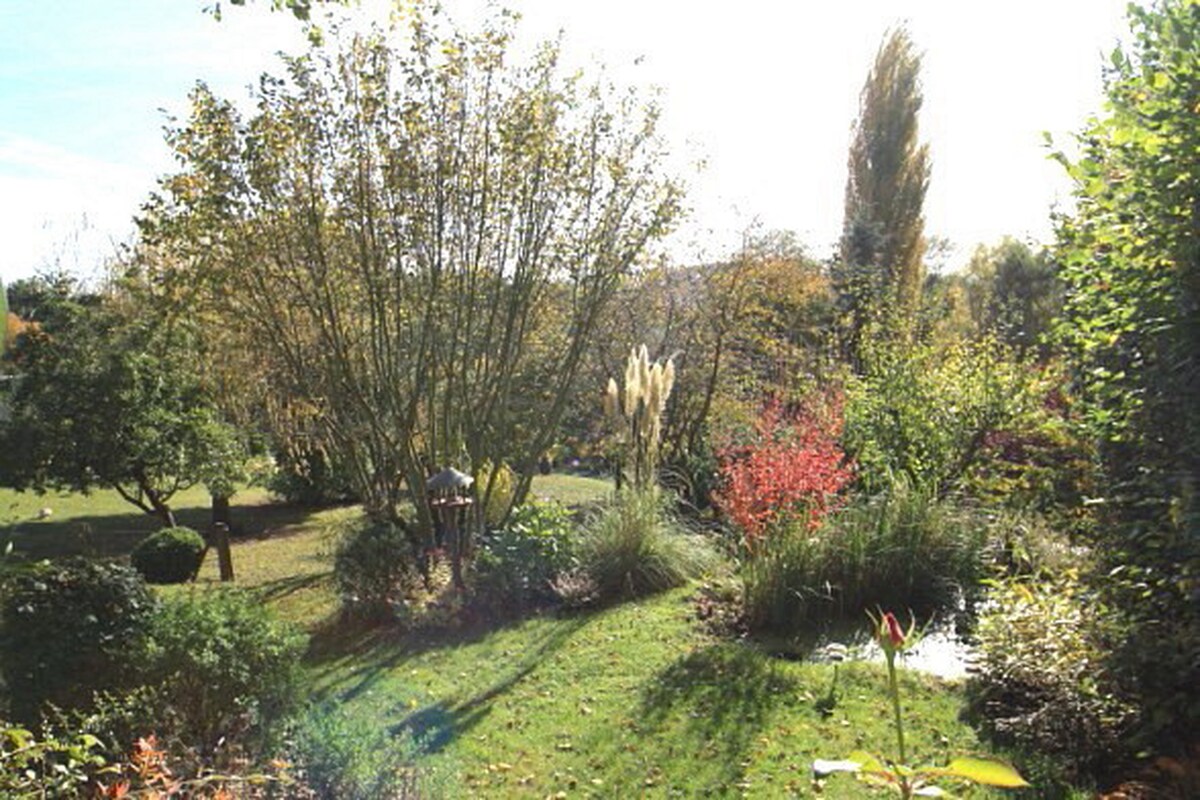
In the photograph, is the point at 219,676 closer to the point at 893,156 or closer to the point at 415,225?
the point at 415,225

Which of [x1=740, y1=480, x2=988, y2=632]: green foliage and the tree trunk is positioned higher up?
[x1=740, y1=480, x2=988, y2=632]: green foliage

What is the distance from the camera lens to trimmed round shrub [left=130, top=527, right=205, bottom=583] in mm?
11273

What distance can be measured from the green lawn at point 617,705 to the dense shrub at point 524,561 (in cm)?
47

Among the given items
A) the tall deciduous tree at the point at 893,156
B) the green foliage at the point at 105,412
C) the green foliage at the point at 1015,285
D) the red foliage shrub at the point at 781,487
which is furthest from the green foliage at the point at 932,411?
the tall deciduous tree at the point at 893,156

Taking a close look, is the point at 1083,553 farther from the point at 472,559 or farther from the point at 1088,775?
the point at 472,559

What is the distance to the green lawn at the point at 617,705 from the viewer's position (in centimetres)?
449

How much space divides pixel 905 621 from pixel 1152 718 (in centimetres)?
303

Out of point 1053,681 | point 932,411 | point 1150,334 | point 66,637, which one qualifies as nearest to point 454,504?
point 66,637

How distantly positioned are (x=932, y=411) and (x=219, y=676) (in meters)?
7.32

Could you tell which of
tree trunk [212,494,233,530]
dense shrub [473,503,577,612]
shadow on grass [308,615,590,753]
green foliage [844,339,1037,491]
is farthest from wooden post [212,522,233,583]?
green foliage [844,339,1037,491]

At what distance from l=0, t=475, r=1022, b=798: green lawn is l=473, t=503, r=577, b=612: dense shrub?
474 mm

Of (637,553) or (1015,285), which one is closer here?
(637,553)

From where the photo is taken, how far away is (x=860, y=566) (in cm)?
653

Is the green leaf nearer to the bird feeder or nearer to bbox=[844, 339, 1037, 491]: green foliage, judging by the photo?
the bird feeder
